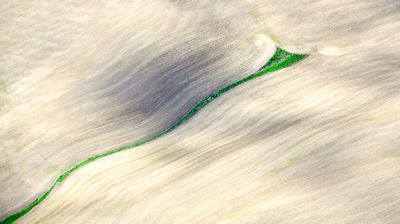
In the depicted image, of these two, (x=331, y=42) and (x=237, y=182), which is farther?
(x=331, y=42)

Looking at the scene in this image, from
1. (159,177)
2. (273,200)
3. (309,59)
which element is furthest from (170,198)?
(309,59)

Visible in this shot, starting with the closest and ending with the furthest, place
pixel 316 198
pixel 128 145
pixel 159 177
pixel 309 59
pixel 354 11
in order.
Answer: pixel 316 198, pixel 159 177, pixel 128 145, pixel 309 59, pixel 354 11

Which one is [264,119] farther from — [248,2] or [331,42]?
[248,2]

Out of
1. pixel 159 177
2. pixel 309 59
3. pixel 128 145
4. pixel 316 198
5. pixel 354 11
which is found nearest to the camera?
pixel 316 198

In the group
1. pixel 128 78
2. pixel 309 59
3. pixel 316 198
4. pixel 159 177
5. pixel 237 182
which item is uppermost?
pixel 128 78

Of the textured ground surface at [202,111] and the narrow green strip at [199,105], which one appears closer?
the textured ground surface at [202,111]

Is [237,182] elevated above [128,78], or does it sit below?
below

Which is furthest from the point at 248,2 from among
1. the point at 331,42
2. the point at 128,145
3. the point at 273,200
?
the point at 273,200

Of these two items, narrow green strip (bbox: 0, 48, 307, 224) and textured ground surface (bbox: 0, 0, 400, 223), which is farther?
narrow green strip (bbox: 0, 48, 307, 224)
